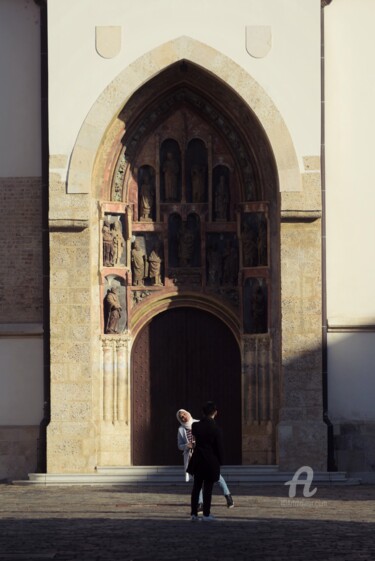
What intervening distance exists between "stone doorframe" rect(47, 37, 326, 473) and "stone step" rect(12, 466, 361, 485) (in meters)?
0.33

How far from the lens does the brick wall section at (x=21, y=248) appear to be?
2753 cm

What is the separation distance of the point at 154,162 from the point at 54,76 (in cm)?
231

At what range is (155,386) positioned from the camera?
28.2m

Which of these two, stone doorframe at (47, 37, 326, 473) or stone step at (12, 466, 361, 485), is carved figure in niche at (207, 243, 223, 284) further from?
stone step at (12, 466, 361, 485)

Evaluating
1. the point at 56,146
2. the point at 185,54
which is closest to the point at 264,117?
the point at 185,54

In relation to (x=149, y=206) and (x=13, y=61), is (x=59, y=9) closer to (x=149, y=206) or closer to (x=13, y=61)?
(x=13, y=61)

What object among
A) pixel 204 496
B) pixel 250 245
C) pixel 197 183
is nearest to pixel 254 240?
pixel 250 245

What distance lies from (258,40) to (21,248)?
4895 millimetres

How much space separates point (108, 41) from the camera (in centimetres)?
2692

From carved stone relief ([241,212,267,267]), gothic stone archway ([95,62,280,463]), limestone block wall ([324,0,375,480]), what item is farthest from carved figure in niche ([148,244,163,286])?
limestone block wall ([324,0,375,480])

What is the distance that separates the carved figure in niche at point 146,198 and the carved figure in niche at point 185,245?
58 centimetres

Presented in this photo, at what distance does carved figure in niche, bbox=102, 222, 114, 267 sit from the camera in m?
27.7

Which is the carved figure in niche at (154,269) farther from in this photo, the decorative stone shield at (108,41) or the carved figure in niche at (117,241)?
the decorative stone shield at (108,41)

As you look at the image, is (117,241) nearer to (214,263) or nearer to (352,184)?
(214,263)
